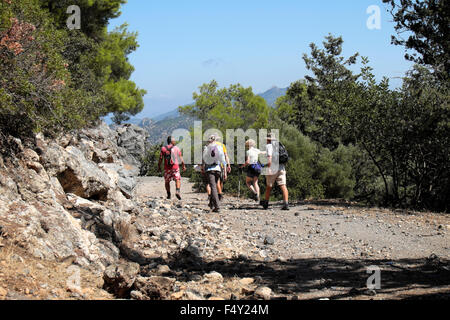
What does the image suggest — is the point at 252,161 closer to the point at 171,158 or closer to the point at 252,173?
the point at 252,173

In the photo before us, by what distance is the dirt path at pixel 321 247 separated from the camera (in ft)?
18.3

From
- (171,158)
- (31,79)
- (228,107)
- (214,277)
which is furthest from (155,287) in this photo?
(228,107)

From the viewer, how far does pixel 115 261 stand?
6.49m

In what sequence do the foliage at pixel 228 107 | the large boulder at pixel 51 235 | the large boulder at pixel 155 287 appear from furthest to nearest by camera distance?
the foliage at pixel 228 107 < the large boulder at pixel 51 235 < the large boulder at pixel 155 287

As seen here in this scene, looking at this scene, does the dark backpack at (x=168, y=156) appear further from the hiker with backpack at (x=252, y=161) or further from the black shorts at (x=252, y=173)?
the black shorts at (x=252, y=173)

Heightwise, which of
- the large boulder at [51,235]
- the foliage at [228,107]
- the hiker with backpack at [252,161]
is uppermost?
the foliage at [228,107]

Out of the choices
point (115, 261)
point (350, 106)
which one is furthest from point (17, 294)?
point (350, 106)

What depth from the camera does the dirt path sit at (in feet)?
18.3

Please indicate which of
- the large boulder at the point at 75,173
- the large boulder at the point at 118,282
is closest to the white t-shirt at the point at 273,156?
the large boulder at the point at 75,173

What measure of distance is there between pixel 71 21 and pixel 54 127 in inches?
432

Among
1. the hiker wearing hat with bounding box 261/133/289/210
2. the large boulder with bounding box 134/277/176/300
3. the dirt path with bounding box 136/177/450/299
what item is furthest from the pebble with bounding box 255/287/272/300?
the hiker wearing hat with bounding box 261/133/289/210

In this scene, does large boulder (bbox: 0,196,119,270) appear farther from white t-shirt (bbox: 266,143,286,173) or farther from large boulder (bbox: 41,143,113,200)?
white t-shirt (bbox: 266,143,286,173)

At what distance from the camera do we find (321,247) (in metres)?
8.16
